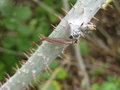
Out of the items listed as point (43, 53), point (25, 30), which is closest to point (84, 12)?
point (43, 53)

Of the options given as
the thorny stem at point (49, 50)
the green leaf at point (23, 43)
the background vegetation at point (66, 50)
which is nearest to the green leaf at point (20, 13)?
the background vegetation at point (66, 50)

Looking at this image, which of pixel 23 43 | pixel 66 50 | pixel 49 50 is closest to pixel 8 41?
pixel 23 43

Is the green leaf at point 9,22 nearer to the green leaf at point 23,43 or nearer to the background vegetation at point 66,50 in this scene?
the background vegetation at point 66,50

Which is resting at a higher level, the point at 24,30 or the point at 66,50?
the point at 24,30

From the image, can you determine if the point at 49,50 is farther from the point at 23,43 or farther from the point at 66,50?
the point at 23,43

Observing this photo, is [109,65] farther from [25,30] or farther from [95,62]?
[25,30]

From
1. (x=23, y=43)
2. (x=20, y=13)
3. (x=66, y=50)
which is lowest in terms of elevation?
(x=66, y=50)
